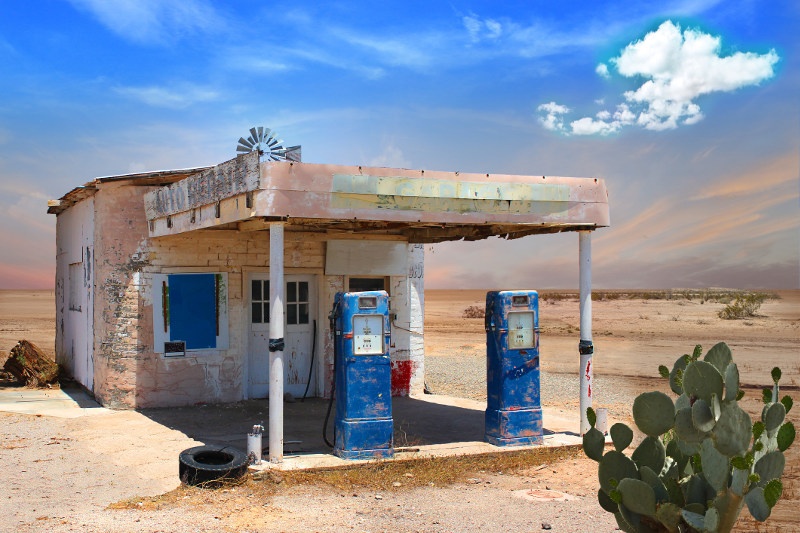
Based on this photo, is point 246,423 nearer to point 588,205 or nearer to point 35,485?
point 35,485

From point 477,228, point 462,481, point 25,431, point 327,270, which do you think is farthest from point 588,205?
point 25,431

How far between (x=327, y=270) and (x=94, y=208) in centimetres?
400

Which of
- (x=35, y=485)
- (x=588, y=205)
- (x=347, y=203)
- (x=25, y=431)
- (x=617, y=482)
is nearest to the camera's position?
(x=617, y=482)

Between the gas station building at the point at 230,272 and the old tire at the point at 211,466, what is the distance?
67.5 inches

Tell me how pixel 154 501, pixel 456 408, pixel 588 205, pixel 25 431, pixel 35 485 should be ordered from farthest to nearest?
pixel 456 408 → pixel 25 431 → pixel 588 205 → pixel 35 485 → pixel 154 501

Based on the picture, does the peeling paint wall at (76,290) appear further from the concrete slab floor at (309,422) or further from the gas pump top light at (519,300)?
the gas pump top light at (519,300)

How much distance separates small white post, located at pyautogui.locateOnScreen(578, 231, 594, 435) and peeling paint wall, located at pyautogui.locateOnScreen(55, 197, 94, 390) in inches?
322

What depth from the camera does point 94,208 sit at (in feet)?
41.8

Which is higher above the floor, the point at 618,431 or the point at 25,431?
the point at 618,431

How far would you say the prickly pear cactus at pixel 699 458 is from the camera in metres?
4.37

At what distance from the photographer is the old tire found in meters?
7.74

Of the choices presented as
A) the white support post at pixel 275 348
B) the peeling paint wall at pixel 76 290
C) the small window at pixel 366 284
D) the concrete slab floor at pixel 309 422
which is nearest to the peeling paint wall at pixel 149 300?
the concrete slab floor at pixel 309 422

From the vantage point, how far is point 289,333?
1308 centimetres

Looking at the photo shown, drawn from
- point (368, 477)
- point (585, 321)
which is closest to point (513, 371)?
point (585, 321)
